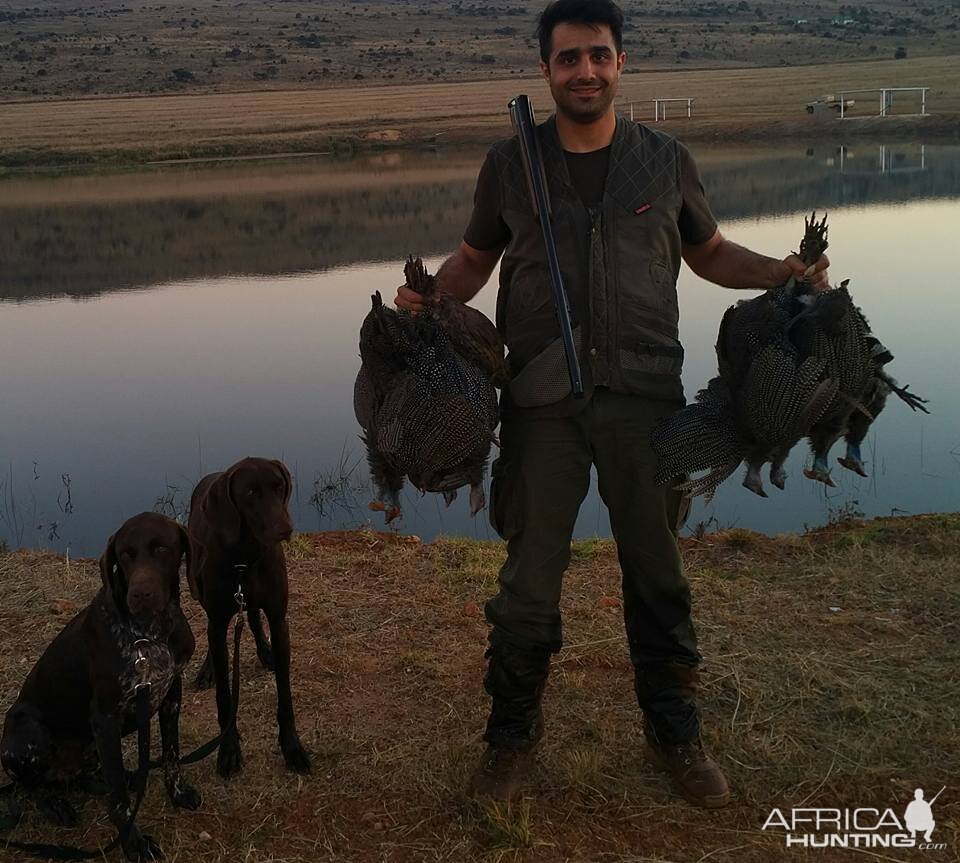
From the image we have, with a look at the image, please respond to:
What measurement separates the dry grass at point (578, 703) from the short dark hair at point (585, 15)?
2.73 meters

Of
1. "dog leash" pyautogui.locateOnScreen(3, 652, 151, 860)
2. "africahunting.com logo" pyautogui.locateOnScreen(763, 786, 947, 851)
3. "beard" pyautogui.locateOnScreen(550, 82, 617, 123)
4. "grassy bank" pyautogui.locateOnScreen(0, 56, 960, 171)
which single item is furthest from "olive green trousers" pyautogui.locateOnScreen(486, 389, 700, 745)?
"grassy bank" pyautogui.locateOnScreen(0, 56, 960, 171)

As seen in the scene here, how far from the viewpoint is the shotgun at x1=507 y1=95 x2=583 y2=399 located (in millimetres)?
3822

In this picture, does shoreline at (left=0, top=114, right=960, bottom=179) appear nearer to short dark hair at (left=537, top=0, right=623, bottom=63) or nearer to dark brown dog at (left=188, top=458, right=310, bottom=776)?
short dark hair at (left=537, top=0, right=623, bottom=63)

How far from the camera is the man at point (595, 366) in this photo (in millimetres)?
3857

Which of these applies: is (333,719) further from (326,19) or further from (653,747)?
(326,19)

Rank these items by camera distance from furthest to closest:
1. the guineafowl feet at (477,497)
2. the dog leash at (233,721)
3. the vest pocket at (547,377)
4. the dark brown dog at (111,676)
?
the dog leash at (233,721), the guineafowl feet at (477,497), the vest pocket at (547,377), the dark brown dog at (111,676)

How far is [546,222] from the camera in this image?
3.81 meters

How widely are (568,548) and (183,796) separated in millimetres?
1733

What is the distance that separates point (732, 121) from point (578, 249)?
32279 millimetres

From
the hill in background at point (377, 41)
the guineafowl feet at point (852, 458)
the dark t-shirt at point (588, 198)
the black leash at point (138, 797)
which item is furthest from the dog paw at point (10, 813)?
the hill in background at point (377, 41)

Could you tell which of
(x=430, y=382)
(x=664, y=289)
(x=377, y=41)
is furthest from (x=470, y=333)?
(x=377, y=41)

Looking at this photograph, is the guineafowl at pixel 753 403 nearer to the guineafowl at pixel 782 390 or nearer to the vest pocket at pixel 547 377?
the guineafowl at pixel 782 390

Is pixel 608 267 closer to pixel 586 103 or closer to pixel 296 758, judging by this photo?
pixel 586 103

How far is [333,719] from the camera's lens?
15.9ft
